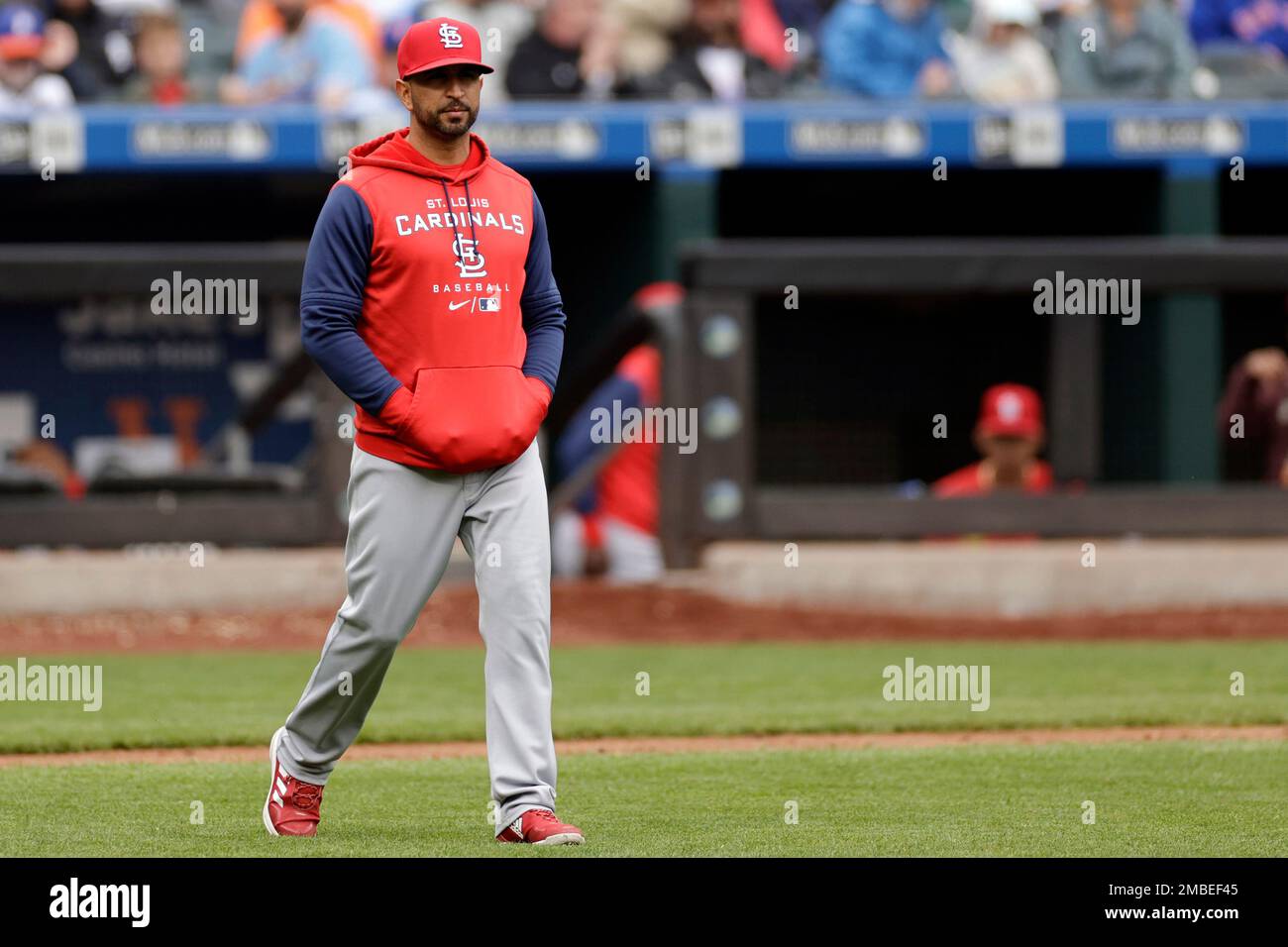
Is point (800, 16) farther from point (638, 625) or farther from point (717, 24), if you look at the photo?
point (638, 625)

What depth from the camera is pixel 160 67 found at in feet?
46.0

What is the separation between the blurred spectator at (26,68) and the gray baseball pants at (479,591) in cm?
906

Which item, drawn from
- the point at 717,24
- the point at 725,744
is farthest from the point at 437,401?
the point at 717,24

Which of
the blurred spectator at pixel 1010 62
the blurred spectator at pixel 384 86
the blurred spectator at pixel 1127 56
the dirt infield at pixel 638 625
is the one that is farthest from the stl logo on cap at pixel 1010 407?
the blurred spectator at pixel 384 86

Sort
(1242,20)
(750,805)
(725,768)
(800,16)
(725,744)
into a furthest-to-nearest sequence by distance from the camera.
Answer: (1242,20), (800,16), (725,744), (725,768), (750,805)

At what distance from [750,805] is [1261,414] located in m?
7.19

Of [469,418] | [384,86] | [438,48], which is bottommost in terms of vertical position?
[469,418]

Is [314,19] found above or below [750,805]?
above

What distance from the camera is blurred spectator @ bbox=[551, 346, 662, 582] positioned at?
12.1m

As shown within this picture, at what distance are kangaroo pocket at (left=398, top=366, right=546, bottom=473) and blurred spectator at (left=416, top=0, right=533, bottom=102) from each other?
921 centimetres

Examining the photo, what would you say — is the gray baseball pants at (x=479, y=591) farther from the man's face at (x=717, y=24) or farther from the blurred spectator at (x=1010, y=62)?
the man's face at (x=717, y=24)

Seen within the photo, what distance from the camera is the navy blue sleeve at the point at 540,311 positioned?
213 inches

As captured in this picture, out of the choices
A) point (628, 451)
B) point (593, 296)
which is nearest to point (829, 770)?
point (628, 451)

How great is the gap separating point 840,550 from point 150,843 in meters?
7.22
